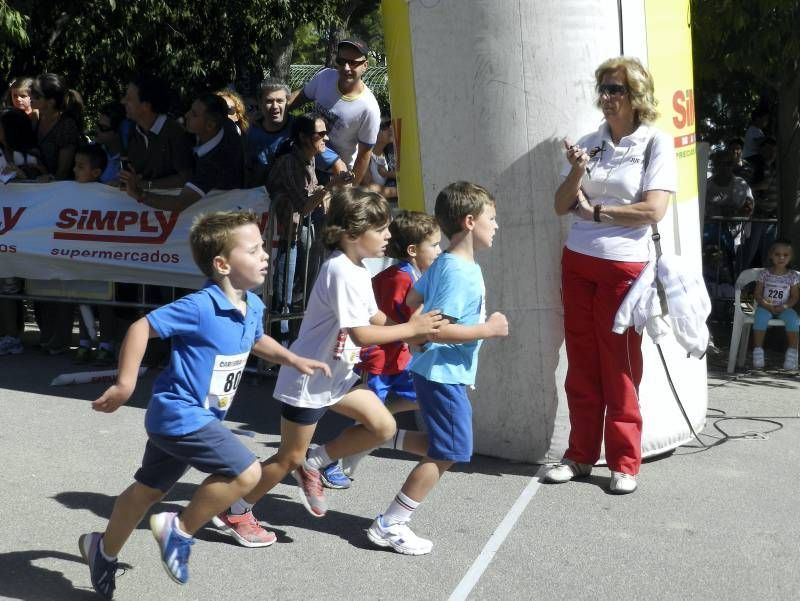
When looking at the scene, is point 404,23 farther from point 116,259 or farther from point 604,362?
point 116,259

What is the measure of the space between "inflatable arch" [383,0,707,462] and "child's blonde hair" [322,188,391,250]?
1.53 meters

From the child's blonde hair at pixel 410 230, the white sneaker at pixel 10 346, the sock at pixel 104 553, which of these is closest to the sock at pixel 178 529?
the sock at pixel 104 553

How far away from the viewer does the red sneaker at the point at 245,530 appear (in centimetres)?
513

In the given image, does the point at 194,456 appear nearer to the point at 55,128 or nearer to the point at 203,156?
the point at 203,156

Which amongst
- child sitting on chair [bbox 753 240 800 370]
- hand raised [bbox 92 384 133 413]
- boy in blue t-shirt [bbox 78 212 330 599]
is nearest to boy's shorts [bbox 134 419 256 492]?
boy in blue t-shirt [bbox 78 212 330 599]

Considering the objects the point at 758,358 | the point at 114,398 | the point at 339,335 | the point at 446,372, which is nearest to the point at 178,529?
the point at 114,398

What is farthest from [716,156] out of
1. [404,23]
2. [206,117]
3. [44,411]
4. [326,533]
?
[326,533]

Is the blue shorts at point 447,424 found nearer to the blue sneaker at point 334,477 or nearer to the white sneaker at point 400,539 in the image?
the white sneaker at point 400,539

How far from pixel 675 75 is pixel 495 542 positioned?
2887mm

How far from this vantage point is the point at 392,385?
6.27m

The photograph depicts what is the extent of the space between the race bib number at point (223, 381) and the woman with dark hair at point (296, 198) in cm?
392

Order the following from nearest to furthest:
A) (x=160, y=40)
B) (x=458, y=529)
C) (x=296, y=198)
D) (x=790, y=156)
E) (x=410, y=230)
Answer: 1. (x=458, y=529)
2. (x=410, y=230)
3. (x=296, y=198)
4. (x=790, y=156)
5. (x=160, y=40)

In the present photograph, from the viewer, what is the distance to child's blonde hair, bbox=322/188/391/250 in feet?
16.2

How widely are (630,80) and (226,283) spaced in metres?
2.46
